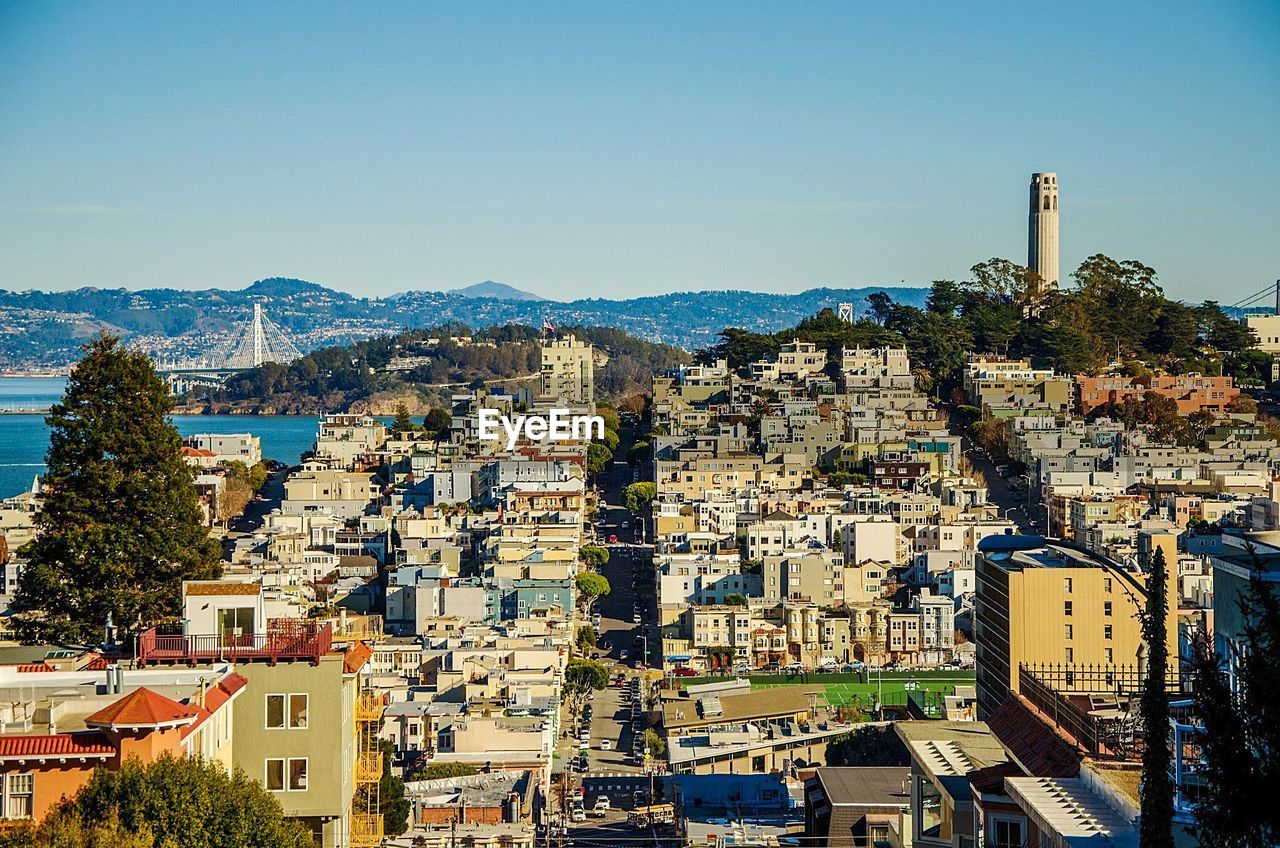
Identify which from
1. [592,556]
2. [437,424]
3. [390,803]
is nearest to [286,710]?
[390,803]

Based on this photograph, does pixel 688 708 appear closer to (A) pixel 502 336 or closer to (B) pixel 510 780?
(B) pixel 510 780

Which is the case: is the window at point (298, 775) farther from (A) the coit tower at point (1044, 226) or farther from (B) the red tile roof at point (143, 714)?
(A) the coit tower at point (1044, 226)

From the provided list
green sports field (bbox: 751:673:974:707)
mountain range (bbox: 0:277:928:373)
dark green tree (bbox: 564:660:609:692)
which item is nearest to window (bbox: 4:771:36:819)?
dark green tree (bbox: 564:660:609:692)

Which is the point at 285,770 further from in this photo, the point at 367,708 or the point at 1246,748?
the point at 1246,748

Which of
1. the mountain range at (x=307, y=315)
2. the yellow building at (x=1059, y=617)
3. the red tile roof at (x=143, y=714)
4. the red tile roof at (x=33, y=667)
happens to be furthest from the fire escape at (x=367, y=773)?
the mountain range at (x=307, y=315)

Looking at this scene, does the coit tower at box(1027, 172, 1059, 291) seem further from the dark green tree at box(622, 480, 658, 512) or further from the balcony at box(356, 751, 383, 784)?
the balcony at box(356, 751, 383, 784)

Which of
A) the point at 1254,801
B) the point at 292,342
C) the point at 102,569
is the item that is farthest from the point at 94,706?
the point at 292,342
